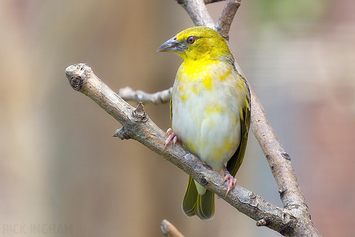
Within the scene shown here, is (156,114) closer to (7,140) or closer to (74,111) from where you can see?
(74,111)

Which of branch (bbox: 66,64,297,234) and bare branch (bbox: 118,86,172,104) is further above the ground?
bare branch (bbox: 118,86,172,104)

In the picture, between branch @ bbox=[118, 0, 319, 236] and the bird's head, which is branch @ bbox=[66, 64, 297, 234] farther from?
the bird's head

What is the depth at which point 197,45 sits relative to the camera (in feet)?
8.29

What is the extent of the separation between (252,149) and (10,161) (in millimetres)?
3101

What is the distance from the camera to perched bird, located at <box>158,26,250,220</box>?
2.35 metres

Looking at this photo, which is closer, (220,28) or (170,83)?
(220,28)

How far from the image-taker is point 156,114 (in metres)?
4.76

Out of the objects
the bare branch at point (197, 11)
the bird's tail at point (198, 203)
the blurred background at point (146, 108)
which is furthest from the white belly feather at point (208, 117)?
the blurred background at point (146, 108)

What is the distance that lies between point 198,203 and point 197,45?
3.61 feet

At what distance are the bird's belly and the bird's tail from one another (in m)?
0.37

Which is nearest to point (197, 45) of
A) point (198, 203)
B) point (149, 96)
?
point (149, 96)

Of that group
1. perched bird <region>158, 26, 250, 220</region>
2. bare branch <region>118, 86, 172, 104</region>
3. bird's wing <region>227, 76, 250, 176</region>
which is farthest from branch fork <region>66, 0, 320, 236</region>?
bare branch <region>118, 86, 172, 104</region>

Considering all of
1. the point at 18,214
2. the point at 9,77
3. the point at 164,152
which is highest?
the point at 9,77

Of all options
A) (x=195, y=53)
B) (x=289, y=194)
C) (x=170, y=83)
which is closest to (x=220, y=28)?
(x=195, y=53)
